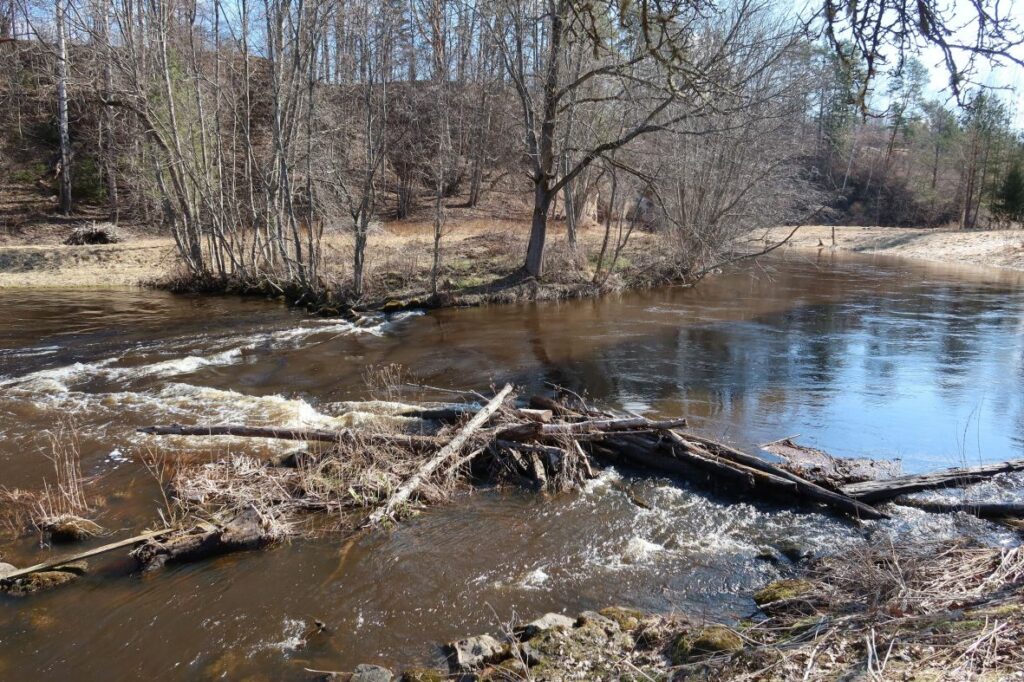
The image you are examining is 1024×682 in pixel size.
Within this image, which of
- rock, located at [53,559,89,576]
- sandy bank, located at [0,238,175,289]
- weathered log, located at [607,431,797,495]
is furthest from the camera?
sandy bank, located at [0,238,175,289]

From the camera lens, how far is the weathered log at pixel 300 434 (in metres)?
8.54

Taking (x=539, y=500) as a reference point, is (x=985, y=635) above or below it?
above

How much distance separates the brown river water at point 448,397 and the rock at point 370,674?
24 cm

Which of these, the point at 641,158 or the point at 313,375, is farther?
the point at 641,158

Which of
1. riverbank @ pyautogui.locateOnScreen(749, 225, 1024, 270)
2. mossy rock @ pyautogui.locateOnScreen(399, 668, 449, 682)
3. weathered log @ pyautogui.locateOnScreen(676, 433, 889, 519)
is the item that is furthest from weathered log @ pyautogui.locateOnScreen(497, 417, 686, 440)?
riverbank @ pyautogui.locateOnScreen(749, 225, 1024, 270)

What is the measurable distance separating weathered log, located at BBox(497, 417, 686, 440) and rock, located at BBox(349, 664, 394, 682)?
3.89 meters

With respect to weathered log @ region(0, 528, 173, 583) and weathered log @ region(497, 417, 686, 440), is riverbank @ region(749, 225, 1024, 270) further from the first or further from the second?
weathered log @ region(0, 528, 173, 583)

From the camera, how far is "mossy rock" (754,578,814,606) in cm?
568

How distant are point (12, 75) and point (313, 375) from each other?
113 ft

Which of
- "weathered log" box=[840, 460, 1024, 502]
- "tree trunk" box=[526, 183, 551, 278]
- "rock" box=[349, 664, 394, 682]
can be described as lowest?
"rock" box=[349, 664, 394, 682]

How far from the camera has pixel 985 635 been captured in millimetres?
3719

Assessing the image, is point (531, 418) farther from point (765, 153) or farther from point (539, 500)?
point (765, 153)

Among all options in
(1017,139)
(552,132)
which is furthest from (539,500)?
(1017,139)

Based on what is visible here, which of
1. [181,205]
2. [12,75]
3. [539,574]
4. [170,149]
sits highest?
[12,75]
